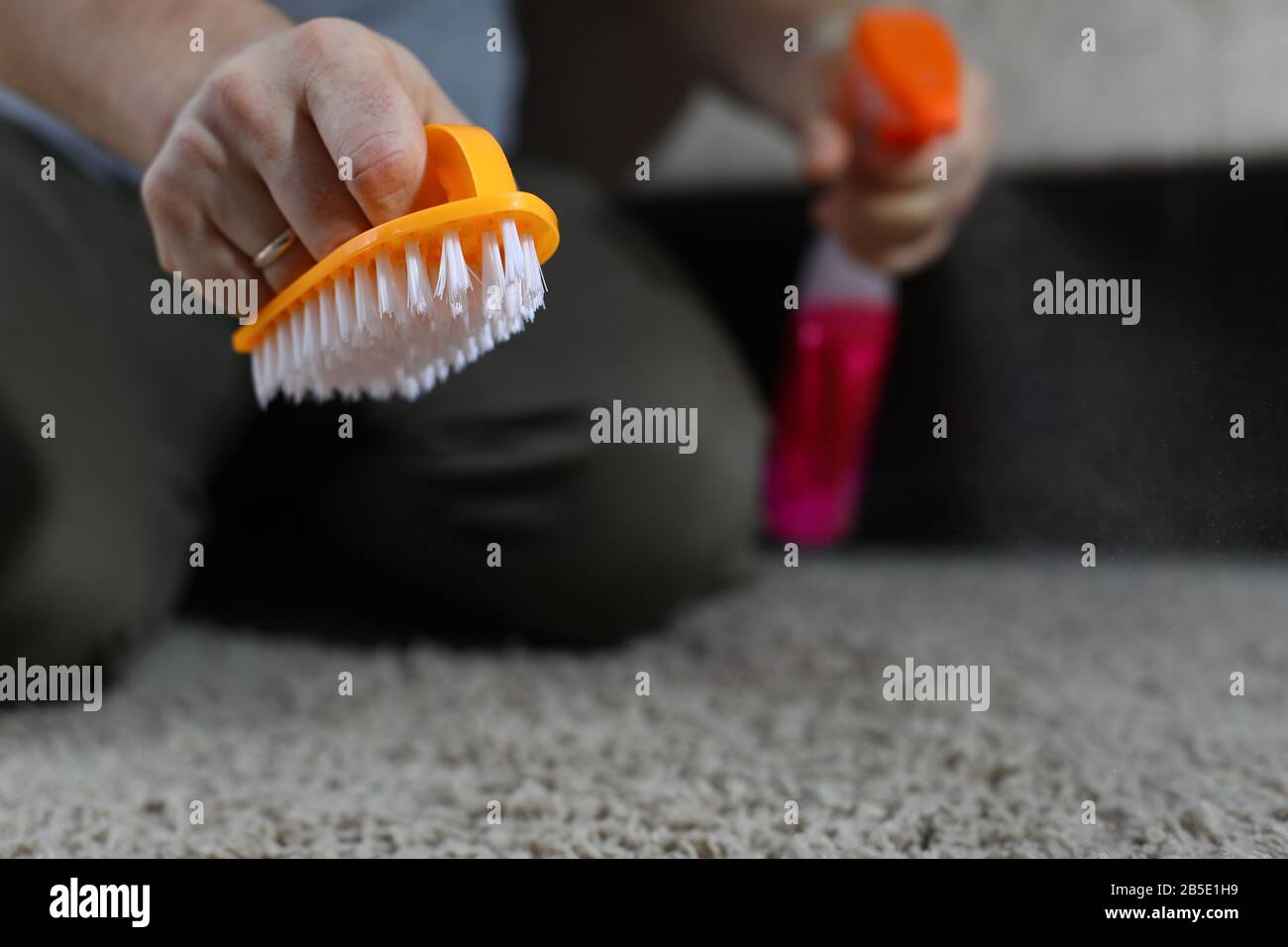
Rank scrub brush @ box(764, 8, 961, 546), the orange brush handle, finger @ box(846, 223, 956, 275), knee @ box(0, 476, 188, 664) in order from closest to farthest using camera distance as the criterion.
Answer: the orange brush handle, knee @ box(0, 476, 188, 664), finger @ box(846, 223, 956, 275), scrub brush @ box(764, 8, 961, 546)

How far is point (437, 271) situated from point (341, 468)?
0.37 meters

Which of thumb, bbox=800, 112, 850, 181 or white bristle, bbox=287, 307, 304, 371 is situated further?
thumb, bbox=800, 112, 850, 181

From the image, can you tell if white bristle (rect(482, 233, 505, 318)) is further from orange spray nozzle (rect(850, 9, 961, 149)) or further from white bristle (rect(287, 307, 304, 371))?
orange spray nozzle (rect(850, 9, 961, 149))

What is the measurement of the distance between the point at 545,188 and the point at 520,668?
0.36 metres

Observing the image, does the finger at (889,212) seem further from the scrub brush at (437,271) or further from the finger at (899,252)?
the scrub brush at (437,271)

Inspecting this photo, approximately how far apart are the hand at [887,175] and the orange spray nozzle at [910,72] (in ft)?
0.13

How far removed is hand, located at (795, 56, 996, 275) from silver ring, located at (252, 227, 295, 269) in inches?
18.3

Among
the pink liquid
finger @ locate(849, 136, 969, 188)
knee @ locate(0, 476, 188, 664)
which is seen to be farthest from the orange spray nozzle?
knee @ locate(0, 476, 188, 664)

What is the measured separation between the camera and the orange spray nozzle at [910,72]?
662 millimetres


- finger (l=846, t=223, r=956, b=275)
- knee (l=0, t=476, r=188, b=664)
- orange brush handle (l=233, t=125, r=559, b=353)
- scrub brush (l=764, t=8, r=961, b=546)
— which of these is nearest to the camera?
orange brush handle (l=233, t=125, r=559, b=353)

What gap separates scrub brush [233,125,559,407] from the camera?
321 millimetres

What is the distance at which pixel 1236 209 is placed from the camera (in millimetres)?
471
